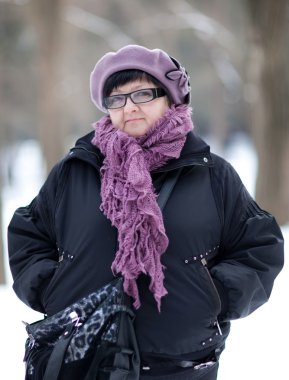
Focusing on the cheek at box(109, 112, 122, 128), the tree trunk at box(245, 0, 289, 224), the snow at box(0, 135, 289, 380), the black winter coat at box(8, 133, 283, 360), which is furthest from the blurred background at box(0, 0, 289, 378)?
the cheek at box(109, 112, 122, 128)

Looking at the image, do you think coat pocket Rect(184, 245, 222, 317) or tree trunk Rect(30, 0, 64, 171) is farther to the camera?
tree trunk Rect(30, 0, 64, 171)

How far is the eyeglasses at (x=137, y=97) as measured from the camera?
8.12 ft

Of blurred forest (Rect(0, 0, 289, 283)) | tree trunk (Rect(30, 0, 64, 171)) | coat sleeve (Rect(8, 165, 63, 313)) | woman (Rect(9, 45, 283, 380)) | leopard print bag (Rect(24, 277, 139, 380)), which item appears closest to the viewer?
leopard print bag (Rect(24, 277, 139, 380))

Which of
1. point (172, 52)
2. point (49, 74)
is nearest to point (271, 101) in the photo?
point (49, 74)

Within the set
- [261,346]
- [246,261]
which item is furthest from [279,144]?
[246,261]

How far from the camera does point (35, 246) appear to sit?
264 centimetres

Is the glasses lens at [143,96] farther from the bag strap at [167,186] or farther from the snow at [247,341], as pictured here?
the snow at [247,341]

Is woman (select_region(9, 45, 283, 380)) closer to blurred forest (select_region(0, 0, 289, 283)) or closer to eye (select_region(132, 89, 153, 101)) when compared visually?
eye (select_region(132, 89, 153, 101))

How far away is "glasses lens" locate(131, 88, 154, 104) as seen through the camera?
2.47m

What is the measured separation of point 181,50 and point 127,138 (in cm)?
2867

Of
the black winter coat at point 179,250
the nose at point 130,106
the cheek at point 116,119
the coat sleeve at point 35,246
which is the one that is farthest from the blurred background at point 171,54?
the nose at point 130,106

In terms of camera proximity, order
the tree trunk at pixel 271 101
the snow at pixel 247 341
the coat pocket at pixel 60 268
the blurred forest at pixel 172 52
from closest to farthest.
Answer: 1. the coat pocket at pixel 60 268
2. the snow at pixel 247 341
3. the tree trunk at pixel 271 101
4. the blurred forest at pixel 172 52

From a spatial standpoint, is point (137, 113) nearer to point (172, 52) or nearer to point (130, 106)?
point (130, 106)

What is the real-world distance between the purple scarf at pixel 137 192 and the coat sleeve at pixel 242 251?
260 mm
